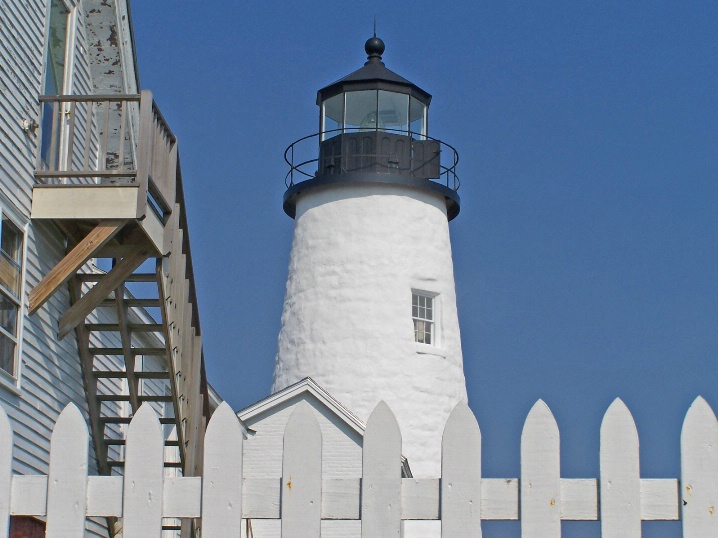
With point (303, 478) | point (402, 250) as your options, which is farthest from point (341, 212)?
point (303, 478)

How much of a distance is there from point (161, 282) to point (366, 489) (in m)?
6.98

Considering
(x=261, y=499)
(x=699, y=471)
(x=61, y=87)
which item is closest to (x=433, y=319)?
(x=61, y=87)

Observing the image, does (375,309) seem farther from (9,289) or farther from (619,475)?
(619,475)

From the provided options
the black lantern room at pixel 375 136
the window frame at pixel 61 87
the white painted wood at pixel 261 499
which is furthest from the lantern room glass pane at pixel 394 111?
the white painted wood at pixel 261 499

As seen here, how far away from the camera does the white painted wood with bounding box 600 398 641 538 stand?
5.01m

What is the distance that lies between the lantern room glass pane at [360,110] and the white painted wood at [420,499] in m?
20.8

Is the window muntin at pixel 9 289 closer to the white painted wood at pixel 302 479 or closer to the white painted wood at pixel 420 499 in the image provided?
the white painted wood at pixel 302 479

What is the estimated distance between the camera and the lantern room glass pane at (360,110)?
84.0 ft

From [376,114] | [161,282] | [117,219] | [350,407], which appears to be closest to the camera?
[117,219]

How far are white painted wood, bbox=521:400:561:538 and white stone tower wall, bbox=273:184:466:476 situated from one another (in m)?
17.7

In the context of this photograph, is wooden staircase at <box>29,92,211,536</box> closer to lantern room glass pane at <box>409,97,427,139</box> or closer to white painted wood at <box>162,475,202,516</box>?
white painted wood at <box>162,475,202,516</box>

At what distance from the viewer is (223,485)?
5078mm

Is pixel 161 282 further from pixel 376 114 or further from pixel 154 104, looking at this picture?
pixel 376 114

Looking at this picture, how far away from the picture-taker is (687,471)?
5.11 m
